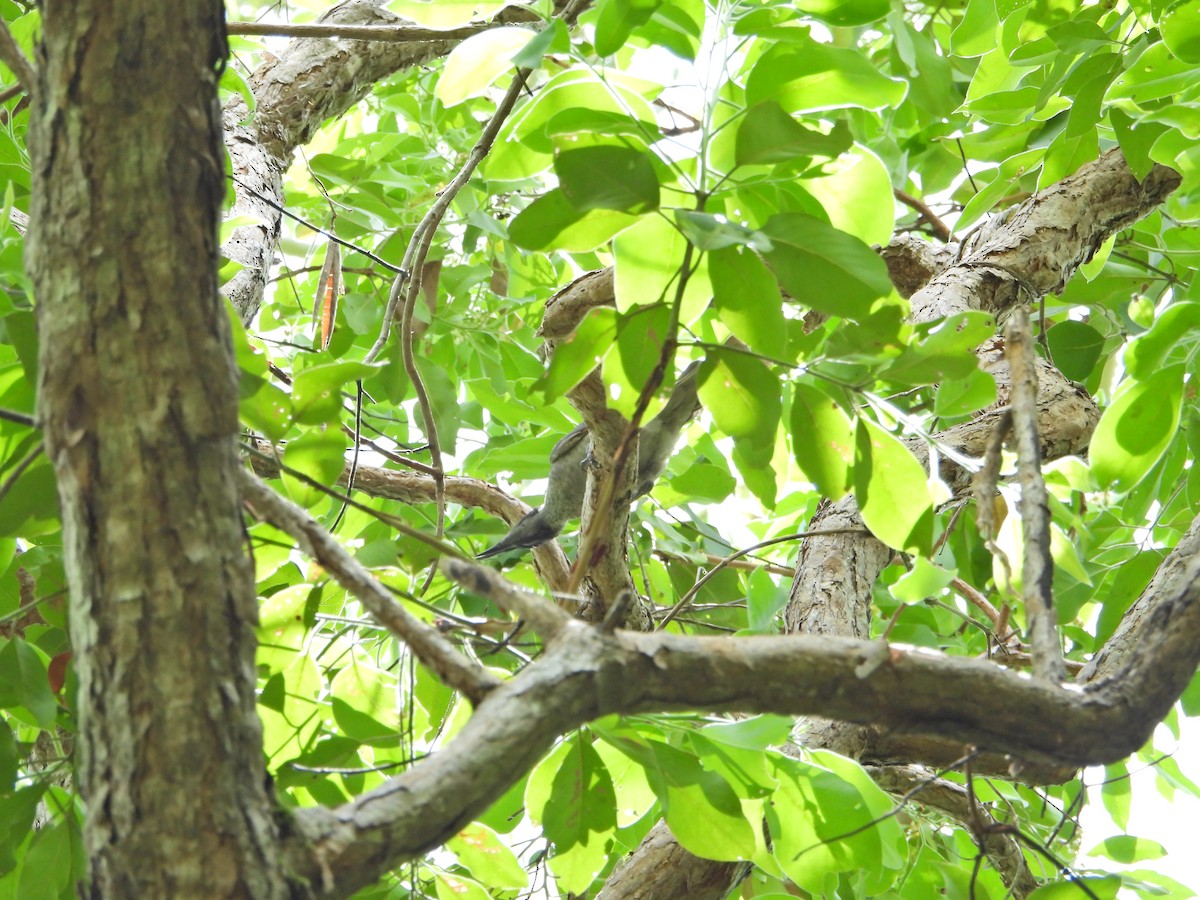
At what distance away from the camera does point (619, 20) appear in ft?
2.51

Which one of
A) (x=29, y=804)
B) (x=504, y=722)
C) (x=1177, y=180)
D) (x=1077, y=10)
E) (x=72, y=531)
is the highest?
(x=1077, y=10)

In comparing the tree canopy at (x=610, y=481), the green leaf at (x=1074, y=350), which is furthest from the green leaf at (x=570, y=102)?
the green leaf at (x=1074, y=350)

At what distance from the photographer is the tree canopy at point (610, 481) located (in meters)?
0.51

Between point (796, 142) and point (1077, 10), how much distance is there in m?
0.90

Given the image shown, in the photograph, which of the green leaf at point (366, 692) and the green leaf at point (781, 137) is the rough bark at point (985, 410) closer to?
the green leaf at point (366, 692)

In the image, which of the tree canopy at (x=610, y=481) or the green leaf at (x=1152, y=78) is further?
the green leaf at (x=1152, y=78)

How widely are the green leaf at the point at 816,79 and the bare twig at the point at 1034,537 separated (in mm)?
229

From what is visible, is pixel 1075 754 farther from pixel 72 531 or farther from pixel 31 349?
pixel 31 349

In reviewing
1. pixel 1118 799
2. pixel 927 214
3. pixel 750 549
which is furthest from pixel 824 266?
pixel 927 214

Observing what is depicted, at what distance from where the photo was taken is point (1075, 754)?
60cm

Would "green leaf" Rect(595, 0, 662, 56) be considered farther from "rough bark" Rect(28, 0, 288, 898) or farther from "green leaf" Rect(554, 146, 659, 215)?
"rough bark" Rect(28, 0, 288, 898)

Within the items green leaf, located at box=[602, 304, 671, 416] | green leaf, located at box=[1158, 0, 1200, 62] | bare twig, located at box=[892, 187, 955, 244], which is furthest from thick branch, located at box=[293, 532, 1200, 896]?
bare twig, located at box=[892, 187, 955, 244]

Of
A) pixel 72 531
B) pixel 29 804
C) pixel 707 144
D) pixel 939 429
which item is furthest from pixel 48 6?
pixel 939 429

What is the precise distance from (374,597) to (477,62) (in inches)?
19.0
